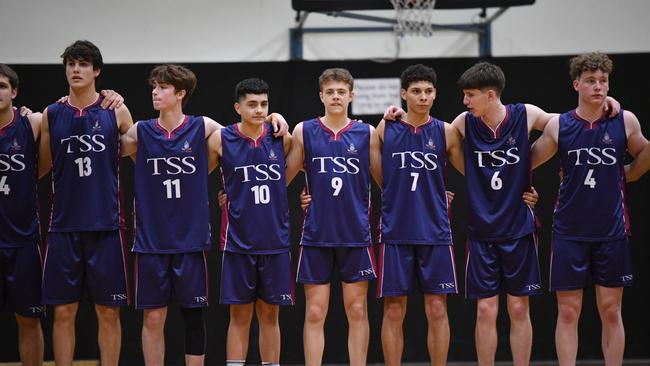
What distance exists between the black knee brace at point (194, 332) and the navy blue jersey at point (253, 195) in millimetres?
473

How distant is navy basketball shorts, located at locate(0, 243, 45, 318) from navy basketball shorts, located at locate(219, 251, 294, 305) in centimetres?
121

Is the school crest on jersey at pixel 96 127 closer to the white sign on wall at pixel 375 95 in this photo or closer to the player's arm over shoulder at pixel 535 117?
the white sign on wall at pixel 375 95

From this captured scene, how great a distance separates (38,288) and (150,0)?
3418 mm

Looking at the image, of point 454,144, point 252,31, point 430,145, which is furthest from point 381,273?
point 252,31

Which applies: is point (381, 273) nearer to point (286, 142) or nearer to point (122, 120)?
point (286, 142)

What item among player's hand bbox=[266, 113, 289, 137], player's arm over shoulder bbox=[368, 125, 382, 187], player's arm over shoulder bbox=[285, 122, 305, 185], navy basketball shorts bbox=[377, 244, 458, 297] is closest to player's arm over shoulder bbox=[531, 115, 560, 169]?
navy basketball shorts bbox=[377, 244, 458, 297]

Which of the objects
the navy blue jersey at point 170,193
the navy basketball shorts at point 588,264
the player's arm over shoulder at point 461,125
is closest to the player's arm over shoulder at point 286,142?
the navy blue jersey at point 170,193

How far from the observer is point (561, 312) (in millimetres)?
4551

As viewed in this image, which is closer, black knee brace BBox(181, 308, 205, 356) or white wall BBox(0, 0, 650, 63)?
black knee brace BBox(181, 308, 205, 356)

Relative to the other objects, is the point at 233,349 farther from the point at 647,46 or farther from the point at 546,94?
the point at 647,46

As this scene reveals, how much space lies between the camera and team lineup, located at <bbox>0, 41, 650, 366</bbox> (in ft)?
14.5

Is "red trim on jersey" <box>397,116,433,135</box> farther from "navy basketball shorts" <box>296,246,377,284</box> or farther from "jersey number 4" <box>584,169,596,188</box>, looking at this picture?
"jersey number 4" <box>584,169,596,188</box>

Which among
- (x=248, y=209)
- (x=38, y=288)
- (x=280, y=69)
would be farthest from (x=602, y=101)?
(x=38, y=288)

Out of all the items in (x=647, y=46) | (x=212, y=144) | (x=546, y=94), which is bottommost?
(x=212, y=144)
